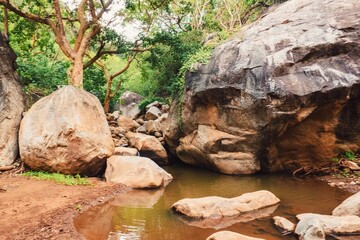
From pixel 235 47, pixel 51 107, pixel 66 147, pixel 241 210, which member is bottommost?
pixel 241 210

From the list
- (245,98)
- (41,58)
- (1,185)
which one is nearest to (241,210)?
(245,98)

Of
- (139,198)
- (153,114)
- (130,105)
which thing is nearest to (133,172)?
(139,198)

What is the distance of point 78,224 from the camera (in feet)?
18.8

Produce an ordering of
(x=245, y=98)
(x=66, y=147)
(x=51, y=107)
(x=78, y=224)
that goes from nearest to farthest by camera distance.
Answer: (x=78, y=224), (x=66, y=147), (x=51, y=107), (x=245, y=98)

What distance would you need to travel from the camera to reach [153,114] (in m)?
18.5

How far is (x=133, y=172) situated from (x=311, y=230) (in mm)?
4867

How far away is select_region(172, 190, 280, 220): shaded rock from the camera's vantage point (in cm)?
621

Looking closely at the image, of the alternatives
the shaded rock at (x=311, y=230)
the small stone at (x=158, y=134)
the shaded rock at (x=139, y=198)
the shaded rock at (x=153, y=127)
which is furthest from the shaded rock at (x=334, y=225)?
the shaded rock at (x=153, y=127)

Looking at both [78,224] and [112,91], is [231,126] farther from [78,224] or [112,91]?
[112,91]

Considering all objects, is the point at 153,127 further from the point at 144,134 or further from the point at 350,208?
the point at 350,208

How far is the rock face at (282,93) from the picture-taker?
9422 millimetres

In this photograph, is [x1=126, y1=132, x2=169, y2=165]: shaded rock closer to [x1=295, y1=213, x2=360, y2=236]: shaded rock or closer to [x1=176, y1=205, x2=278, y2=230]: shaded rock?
[x1=176, y1=205, x2=278, y2=230]: shaded rock

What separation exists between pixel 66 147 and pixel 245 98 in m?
5.34

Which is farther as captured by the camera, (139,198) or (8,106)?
(8,106)
